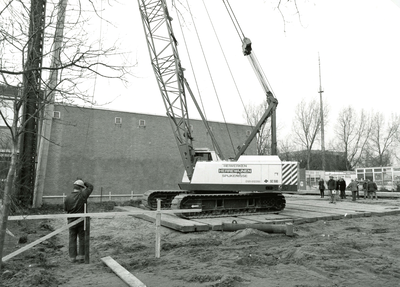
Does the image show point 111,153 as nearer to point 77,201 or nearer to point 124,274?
point 77,201

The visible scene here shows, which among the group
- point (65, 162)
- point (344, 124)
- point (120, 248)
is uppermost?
point (344, 124)

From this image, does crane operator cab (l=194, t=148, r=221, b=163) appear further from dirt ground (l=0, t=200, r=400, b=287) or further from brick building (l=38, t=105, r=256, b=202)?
brick building (l=38, t=105, r=256, b=202)

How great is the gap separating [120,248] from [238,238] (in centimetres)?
294

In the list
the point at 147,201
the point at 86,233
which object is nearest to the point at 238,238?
the point at 86,233

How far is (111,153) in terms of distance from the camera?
22.1 metres

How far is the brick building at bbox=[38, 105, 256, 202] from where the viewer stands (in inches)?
801

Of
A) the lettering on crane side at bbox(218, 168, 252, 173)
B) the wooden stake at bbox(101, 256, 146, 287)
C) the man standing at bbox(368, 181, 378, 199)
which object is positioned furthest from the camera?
the man standing at bbox(368, 181, 378, 199)

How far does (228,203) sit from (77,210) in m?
7.84

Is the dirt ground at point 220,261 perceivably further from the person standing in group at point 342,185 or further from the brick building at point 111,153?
the person standing in group at point 342,185

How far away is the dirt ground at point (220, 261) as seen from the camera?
5168 millimetres

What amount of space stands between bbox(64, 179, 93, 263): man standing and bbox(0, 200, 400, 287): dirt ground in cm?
28

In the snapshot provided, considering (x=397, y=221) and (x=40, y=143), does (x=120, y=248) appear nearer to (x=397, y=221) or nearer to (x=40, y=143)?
(x=397, y=221)

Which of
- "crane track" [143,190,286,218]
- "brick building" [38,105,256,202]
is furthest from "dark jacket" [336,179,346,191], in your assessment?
"brick building" [38,105,256,202]

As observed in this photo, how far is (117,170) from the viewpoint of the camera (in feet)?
72.6
